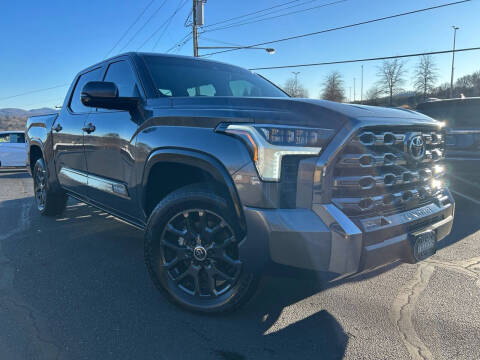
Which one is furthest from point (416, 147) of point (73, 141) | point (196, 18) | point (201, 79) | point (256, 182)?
point (196, 18)

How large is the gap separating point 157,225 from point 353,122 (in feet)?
4.89

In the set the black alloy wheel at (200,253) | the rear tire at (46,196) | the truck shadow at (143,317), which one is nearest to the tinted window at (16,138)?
the rear tire at (46,196)

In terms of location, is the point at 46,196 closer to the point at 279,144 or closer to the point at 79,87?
the point at 79,87

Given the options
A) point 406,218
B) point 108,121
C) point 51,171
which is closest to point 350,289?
point 406,218

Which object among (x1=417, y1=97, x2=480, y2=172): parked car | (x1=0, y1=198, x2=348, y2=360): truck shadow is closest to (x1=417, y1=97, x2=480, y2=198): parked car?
(x1=417, y1=97, x2=480, y2=172): parked car

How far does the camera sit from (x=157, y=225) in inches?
106

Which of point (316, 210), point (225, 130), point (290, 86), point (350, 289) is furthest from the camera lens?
point (290, 86)

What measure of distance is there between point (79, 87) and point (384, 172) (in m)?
3.89

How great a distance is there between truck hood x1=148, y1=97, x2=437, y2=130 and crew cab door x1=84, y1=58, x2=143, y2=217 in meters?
0.84

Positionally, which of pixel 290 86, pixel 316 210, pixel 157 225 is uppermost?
pixel 290 86

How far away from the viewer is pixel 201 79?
359 cm

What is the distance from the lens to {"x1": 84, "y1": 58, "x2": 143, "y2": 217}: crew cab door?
317cm

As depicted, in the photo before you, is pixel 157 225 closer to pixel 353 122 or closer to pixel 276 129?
pixel 276 129

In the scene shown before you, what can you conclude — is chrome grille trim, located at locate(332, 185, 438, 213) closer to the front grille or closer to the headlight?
the front grille
